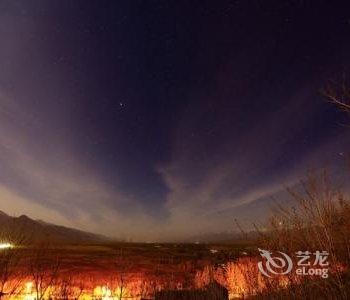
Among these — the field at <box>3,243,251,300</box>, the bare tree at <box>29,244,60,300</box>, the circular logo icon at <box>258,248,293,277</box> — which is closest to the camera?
the bare tree at <box>29,244,60,300</box>

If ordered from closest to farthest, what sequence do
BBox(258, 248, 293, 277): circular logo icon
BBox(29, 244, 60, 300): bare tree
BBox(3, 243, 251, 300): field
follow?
BBox(29, 244, 60, 300): bare tree → BBox(258, 248, 293, 277): circular logo icon → BBox(3, 243, 251, 300): field

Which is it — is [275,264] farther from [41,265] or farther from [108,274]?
[108,274]

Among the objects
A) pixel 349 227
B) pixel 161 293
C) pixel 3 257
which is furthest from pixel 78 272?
pixel 349 227

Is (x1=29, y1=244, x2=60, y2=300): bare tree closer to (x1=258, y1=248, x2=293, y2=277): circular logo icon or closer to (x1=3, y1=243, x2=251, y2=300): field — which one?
(x1=3, y1=243, x2=251, y2=300): field

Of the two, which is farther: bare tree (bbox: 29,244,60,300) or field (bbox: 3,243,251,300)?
field (bbox: 3,243,251,300)

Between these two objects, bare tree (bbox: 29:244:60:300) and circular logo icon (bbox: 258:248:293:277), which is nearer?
bare tree (bbox: 29:244:60:300)

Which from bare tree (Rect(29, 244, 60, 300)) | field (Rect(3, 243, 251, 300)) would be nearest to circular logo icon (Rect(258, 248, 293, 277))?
field (Rect(3, 243, 251, 300))

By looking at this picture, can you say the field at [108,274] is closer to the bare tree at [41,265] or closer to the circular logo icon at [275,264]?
the bare tree at [41,265]

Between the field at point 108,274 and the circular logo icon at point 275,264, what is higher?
the field at point 108,274

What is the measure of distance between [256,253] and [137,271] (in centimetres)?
2975

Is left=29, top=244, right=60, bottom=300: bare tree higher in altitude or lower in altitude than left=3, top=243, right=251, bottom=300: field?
lower

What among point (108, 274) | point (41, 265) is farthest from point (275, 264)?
point (108, 274)

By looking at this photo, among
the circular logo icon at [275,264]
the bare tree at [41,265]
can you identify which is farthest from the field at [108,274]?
the circular logo icon at [275,264]

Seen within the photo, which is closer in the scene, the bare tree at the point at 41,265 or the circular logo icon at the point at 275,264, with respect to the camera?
the bare tree at the point at 41,265
